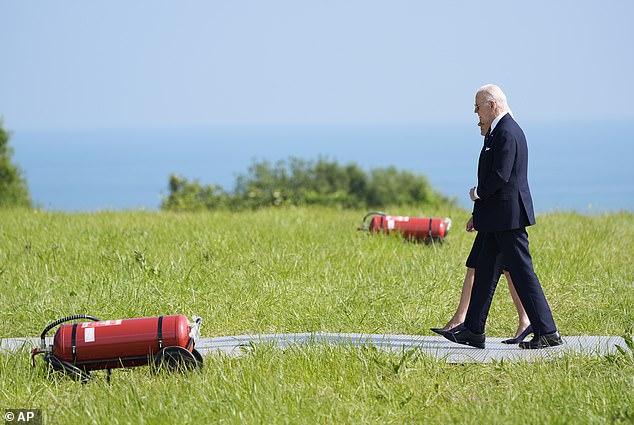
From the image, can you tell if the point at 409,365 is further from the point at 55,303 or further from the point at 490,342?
the point at 55,303

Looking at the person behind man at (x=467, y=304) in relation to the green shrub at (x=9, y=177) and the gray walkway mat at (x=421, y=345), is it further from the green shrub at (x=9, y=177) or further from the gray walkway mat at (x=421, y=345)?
the green shrub at (x=9, y=177)

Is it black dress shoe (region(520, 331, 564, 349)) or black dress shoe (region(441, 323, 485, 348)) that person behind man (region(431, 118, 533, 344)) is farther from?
black dress shoe (region(520, 331, 564, 349))

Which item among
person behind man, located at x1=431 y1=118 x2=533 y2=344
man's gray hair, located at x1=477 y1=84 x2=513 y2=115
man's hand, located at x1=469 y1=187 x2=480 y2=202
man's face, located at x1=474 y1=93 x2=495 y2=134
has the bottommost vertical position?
person behind man, located at x1=431 y1=118 x2=533 y2=344

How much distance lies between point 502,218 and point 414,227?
15.6ft

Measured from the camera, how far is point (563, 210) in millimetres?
14312

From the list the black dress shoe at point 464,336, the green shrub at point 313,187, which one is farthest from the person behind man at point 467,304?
the green shrub at point 313,187

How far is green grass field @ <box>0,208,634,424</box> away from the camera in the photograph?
16.3ft

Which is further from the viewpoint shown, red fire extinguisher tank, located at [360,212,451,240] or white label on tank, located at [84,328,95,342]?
red fire extinguisher tank, located at [360,212,451,240]

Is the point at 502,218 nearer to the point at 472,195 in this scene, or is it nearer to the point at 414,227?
the point at 472,195

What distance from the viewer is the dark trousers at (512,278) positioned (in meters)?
6.18

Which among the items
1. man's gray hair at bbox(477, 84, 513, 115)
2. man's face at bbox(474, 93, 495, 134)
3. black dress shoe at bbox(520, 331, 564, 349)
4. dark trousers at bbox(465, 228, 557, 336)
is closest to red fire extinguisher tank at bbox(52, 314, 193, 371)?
dark trousers at bbox(465, 228, 557, 336)

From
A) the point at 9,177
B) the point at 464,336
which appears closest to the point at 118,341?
the point at 464,336

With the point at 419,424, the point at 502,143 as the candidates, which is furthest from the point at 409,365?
the point at 502,143

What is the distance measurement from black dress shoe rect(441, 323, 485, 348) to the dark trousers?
48 mm
